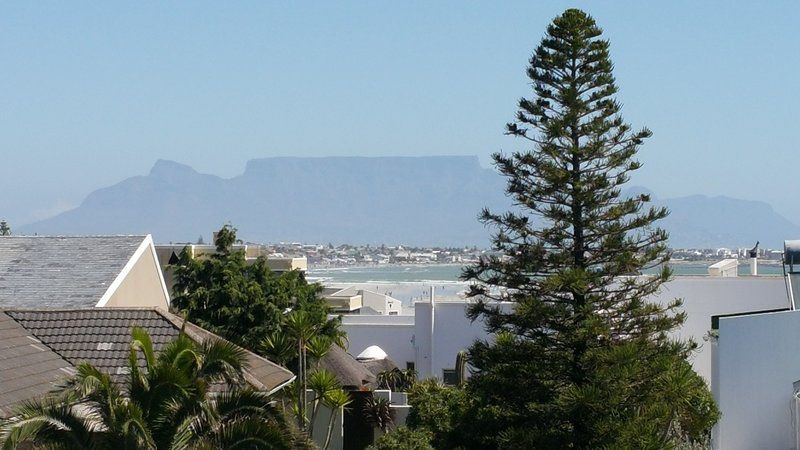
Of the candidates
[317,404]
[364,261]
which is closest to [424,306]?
[317,404]

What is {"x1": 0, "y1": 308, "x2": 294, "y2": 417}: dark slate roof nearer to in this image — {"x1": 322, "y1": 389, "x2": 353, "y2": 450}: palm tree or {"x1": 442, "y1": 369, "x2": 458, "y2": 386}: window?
{"x1": 322, "y1": 389, "x2": 353, "y2": 450}: palm tree

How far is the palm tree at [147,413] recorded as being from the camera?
11.9 metres

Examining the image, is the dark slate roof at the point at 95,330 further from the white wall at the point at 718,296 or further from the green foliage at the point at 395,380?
the white wall at the point at 718,296

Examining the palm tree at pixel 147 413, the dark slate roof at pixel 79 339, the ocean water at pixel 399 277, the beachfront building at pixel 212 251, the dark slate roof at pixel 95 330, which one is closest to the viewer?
the palm tree at pixel 147 413

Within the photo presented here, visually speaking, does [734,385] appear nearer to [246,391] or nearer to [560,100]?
[560,100]

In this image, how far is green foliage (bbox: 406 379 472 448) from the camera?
20500mm

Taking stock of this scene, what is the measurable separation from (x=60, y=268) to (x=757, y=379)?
39.3ft

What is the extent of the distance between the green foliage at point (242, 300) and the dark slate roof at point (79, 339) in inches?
294

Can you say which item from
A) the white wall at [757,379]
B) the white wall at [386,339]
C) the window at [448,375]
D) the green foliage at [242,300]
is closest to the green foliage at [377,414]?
the green foliage at [242,300]

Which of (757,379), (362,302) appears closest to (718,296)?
(757,379)

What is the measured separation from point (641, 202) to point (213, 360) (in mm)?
7558

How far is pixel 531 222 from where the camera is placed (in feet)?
59.1

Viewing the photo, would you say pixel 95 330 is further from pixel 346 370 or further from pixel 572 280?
pixel 346 370

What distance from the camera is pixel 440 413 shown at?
22875mm
